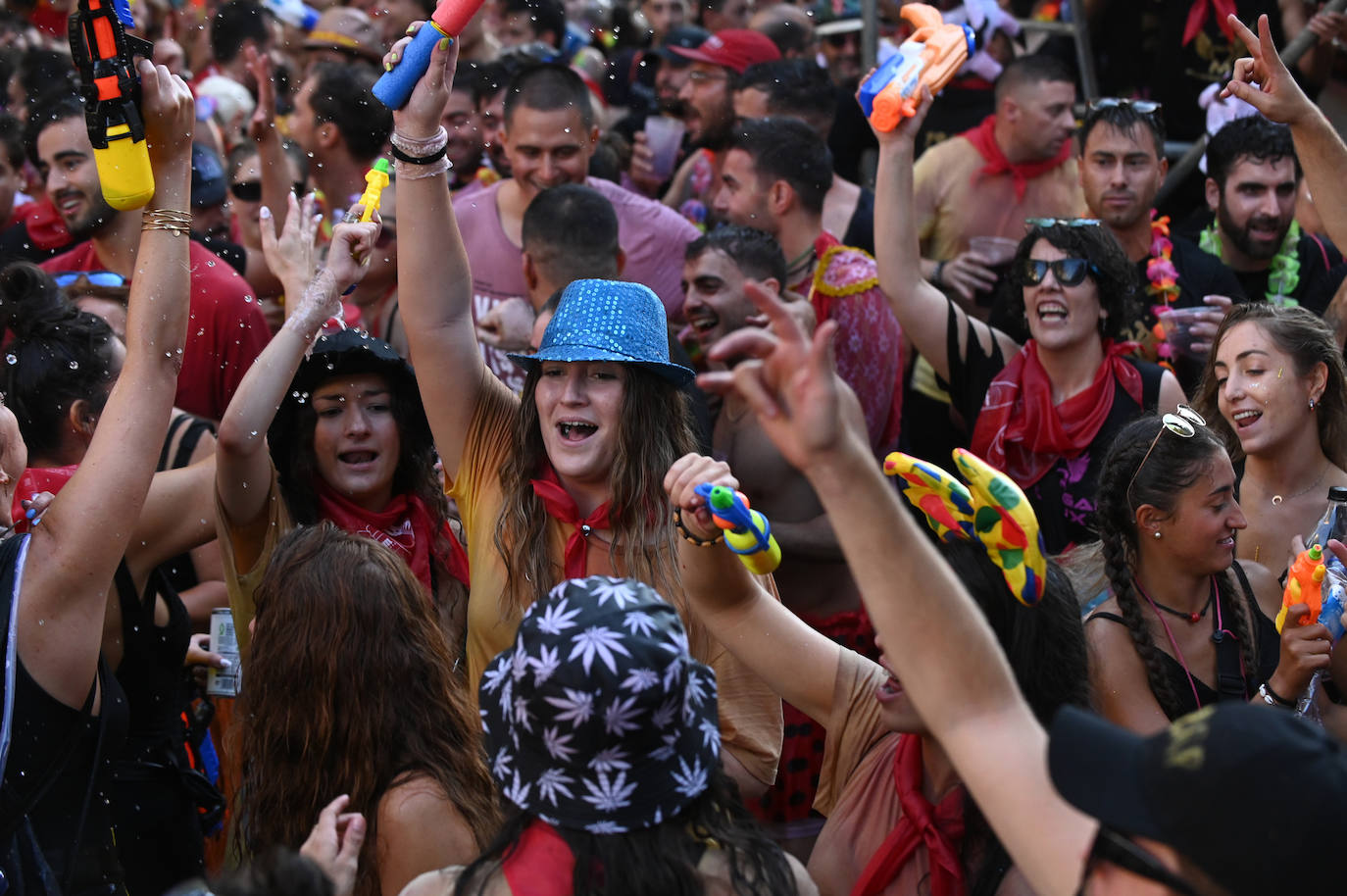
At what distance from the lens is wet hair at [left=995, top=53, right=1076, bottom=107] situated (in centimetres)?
570

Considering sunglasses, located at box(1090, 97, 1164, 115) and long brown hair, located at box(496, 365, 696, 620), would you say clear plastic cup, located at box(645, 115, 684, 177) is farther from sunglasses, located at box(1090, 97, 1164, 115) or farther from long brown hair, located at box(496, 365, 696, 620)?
long brown hair, located at box(496, 365, 696, 620)

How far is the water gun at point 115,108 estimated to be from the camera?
8.58ft

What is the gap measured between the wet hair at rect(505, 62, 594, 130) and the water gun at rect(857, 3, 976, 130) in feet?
5.30

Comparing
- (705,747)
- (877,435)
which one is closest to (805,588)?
(877,435)

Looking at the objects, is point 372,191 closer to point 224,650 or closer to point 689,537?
point 224,650

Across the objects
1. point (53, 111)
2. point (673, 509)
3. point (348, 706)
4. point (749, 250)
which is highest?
point (53, 111)

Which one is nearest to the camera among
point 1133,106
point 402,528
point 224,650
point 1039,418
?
point 224,650

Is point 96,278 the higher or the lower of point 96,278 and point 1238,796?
the lower

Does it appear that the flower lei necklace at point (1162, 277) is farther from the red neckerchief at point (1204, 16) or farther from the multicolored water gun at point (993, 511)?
the multicolored water gun at point (993, 511)

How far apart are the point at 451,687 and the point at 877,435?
8.15 feet

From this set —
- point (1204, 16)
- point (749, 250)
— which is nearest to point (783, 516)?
point (749, 250)

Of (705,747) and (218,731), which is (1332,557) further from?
(218,731)

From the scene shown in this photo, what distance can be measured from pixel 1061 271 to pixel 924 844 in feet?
8.23

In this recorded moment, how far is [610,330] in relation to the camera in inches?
125
